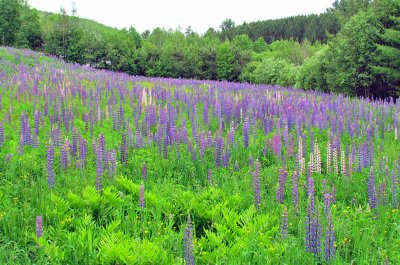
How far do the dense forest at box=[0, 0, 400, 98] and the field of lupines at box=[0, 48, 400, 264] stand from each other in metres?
10.8

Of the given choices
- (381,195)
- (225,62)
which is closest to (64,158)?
(381,195)

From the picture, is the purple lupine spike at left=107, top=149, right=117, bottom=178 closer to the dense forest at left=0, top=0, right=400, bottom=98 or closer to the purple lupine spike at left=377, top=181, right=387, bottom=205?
the purple lupine spike at left=377, top=181, right=387, bottom=205

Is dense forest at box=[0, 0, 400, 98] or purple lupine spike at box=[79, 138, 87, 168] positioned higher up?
dense forest at box=[0, 0, 400, 98]

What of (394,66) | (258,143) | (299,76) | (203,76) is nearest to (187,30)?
(203,76)

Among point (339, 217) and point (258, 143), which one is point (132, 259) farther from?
point (258, 143)

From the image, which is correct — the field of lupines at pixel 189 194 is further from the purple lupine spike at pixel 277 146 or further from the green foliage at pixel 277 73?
the green foliage at pixel 277 73

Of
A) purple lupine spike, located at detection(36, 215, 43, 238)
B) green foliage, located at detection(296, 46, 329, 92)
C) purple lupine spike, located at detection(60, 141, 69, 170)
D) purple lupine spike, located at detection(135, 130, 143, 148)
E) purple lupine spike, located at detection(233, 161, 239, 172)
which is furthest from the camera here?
green foliage, located at detection(296, 46, 329, 92)

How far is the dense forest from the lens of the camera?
60.8 ft

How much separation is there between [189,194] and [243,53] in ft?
135

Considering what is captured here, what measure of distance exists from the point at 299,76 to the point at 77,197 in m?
21.0

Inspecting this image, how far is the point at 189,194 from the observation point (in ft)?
16.3

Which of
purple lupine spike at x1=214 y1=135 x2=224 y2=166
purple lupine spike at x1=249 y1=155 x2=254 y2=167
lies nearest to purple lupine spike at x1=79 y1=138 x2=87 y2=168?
purple lupine spike at x1=214 y1=135 x2=224 y2=166

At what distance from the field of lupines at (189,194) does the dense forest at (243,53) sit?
1079 cm

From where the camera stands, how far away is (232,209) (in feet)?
14.8
